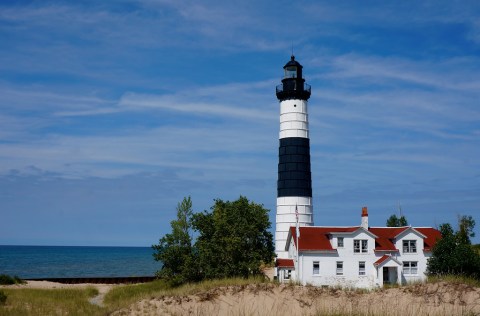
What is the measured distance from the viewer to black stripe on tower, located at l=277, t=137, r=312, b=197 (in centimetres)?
4653

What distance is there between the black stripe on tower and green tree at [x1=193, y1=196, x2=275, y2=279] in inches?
190

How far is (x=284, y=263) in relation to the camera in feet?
146

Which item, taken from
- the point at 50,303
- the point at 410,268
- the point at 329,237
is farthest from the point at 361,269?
the point at 50,303

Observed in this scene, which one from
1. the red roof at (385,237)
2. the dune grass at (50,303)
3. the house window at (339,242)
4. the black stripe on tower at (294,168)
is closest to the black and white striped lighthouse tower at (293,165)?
the black stripe on tower at (294,168)

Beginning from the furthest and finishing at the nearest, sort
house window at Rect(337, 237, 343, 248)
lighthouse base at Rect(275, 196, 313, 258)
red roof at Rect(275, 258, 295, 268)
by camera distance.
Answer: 1. lighthouse base at Rect(275, 196, 313, 258)
2. red roof at Rect(275, 258, 295, 268)
3. house window at Rect(337, 237, 343, 248)

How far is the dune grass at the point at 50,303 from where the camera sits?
29984 mm

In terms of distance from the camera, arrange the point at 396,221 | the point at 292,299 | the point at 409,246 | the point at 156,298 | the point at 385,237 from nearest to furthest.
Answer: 1. the point at 156,298
2. the point at 292,299
3. the point at 409,246
4. the point at 385,237
5. the point at 396,221

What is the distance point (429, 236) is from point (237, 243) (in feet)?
56.6

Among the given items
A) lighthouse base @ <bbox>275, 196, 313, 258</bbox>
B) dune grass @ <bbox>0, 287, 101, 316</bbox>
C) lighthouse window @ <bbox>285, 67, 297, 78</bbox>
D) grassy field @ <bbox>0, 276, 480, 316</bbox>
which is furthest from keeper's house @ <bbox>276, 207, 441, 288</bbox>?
dune grass @ <bbox>0, 287, 101, 316</bbox>

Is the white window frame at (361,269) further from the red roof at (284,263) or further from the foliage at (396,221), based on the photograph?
the foliage at (396,221)

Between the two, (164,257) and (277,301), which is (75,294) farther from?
(277,301)

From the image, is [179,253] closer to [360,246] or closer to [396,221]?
[360,246]

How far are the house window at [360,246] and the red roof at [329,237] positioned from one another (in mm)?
863

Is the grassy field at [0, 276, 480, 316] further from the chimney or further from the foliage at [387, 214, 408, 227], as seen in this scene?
the foliage at [387, 214, 408, 227]
